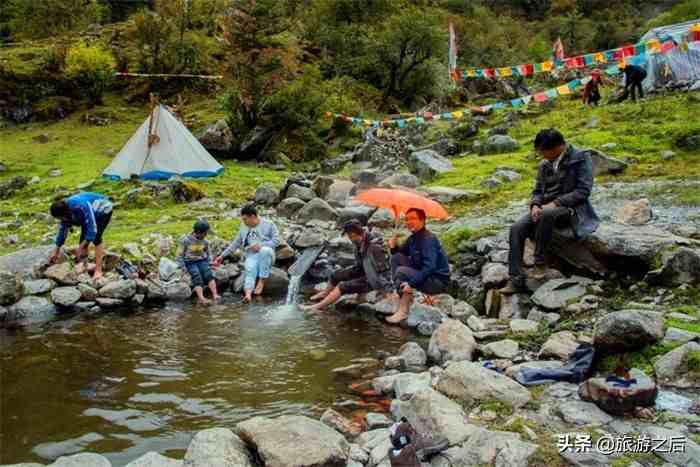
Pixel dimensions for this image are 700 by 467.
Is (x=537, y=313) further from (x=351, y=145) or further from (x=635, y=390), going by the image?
(x=351, y=145)

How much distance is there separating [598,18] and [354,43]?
111 feet

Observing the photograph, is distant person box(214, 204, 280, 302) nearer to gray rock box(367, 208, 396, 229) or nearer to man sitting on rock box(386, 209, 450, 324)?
gray rock box(367, 208, 396, 229)

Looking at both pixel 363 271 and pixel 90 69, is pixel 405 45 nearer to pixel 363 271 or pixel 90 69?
pixel 90 69

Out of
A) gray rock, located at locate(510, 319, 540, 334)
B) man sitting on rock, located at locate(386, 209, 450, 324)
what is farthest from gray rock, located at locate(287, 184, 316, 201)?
gray rock, located at locate(510, 319, 540, 334)

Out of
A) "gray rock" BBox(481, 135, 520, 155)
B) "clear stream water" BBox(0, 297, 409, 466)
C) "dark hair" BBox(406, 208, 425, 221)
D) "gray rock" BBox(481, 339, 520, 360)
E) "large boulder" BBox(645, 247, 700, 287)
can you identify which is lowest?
"clear stream water" BBox(0, 297, 409, 466)

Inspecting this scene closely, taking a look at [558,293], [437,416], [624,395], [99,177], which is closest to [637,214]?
[558,293]

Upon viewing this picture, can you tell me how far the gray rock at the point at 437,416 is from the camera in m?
3.90

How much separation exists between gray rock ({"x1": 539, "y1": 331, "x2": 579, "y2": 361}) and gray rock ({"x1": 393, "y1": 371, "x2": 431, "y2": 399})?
1131mm

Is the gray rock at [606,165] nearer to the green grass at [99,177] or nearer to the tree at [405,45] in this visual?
the green grass at [99,177]

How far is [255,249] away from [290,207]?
3612 mm

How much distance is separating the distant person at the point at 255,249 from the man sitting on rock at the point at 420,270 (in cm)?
247

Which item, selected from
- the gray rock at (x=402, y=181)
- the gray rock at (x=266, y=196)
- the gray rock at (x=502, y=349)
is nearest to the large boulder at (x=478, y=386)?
the gray rock at (x=502, y=349)

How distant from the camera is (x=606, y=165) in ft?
40.8

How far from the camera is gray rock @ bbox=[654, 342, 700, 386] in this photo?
4.32 m
